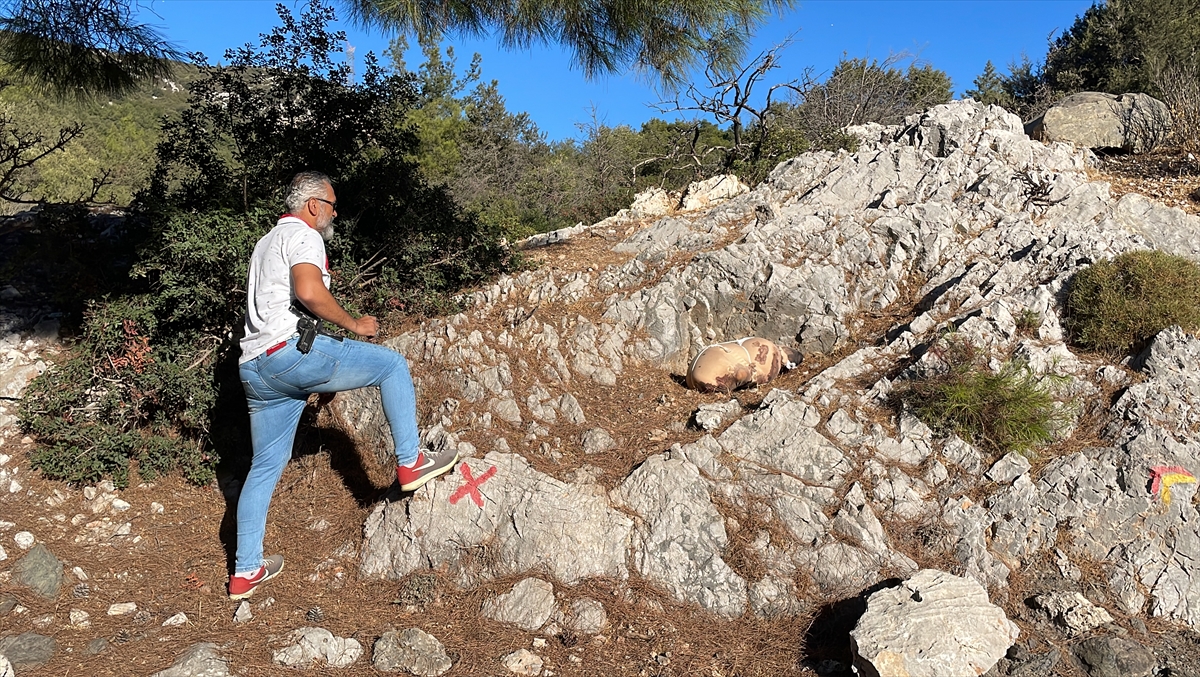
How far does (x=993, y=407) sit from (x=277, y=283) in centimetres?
452

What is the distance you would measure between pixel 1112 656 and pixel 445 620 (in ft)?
11.6

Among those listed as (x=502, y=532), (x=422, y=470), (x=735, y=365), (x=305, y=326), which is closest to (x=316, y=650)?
(x=422, y=470)

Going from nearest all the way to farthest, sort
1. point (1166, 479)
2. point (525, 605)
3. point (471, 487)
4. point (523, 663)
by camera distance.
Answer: point (523, 663) → point (525, 605) → point (1166, 479) → point (471, 487)

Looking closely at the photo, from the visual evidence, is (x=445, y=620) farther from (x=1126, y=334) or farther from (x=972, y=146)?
(x=972, y=146)

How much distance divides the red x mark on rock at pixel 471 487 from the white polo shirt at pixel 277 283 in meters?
1.53

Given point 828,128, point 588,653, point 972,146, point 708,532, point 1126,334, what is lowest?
point 588,653

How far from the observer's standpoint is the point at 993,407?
16.5 feet

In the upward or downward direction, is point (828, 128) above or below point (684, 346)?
above

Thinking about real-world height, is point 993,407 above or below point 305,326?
below

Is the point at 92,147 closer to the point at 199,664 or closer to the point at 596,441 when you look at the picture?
the point at 596,441

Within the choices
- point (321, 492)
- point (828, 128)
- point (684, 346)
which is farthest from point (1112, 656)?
point (828, 128)

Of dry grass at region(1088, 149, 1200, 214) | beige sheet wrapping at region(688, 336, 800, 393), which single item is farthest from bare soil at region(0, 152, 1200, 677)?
dry grass at region(1088, 149, 1200, 214)

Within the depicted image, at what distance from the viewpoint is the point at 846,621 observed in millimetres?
4199

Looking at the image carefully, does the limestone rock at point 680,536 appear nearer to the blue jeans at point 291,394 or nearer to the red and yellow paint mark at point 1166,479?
the blue jeans at point 291,394
